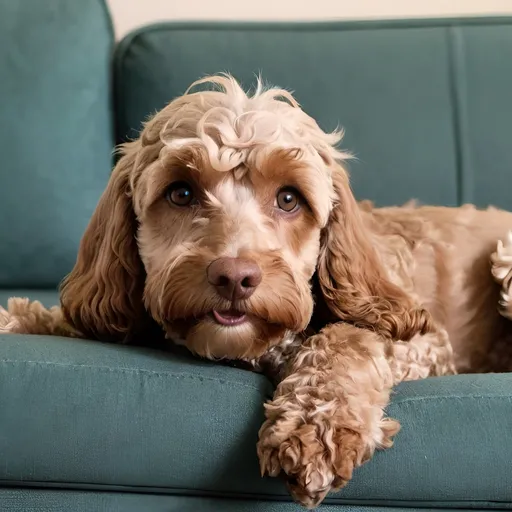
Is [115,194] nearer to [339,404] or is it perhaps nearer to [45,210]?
[339,404]

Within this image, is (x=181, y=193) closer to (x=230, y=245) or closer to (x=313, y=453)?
(x=230, y=245)

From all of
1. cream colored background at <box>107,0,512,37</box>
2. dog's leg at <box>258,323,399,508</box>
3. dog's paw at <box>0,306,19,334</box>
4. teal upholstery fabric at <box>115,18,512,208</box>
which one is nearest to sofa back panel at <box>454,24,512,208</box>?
teal upholstery fabric at <box>115,18,512,208</box>

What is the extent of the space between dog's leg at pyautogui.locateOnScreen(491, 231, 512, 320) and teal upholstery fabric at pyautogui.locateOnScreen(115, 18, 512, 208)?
2.42ft

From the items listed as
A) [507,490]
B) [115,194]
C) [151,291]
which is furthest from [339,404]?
[115,194]

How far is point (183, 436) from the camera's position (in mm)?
1492

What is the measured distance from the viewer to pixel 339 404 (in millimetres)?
1520

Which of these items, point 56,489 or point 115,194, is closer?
point 56,489

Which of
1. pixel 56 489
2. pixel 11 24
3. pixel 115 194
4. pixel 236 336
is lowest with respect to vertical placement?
pixel 56 489

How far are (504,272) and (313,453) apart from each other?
4.07ft

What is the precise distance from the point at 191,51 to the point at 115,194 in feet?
4.75

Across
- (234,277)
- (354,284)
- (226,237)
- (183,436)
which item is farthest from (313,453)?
(354,284)

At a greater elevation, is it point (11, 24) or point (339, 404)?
point (11, 24)

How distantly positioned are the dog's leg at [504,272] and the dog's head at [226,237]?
0.55 meters

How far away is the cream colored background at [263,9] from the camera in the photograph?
3.62 meters
